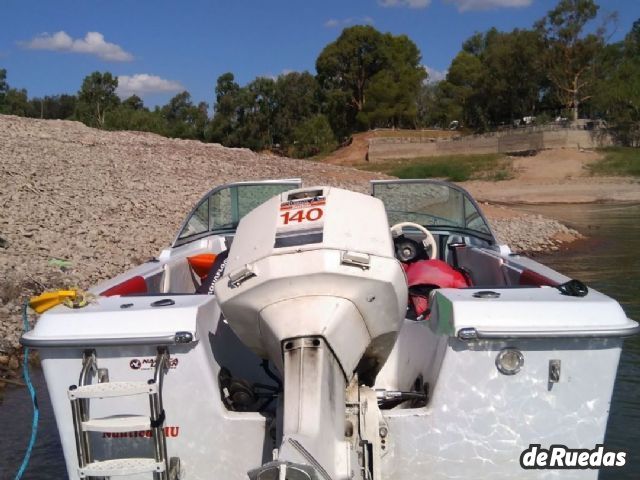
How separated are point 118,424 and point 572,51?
2325 inches

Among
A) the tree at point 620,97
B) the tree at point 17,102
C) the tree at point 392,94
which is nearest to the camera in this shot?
the tree at point 620,97

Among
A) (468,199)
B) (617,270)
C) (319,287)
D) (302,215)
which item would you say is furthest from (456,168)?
(319,287)

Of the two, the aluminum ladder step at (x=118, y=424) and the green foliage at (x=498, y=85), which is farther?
the green foliage at (x=498, y=85)

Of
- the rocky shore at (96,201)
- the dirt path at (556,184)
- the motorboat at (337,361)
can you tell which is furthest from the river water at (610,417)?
the dirt path at (556,184)

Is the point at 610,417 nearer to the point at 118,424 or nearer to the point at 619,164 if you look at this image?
the point at 118,424

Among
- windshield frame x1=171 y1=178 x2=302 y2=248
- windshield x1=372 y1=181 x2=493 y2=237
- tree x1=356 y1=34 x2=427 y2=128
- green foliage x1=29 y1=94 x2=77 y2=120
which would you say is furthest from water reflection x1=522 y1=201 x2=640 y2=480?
green foliage x1=29 y1=94 x2=77 y2=120

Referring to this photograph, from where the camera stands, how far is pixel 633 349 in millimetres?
7969

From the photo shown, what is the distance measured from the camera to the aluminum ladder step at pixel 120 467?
9.98ft

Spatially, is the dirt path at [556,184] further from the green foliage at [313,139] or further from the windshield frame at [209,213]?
the windshield frame at [209,213]

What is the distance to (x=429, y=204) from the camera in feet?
19.8

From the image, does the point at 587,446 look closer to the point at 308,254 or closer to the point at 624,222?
the point at 308,254

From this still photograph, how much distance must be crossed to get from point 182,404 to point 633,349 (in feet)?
20.1

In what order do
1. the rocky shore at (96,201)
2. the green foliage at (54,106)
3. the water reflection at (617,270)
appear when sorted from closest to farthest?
the water reflection at (617,270) → the rocky shore at (96,201) → the green foliage at (54,106)

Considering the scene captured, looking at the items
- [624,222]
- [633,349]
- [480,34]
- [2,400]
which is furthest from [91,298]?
[480,34]
